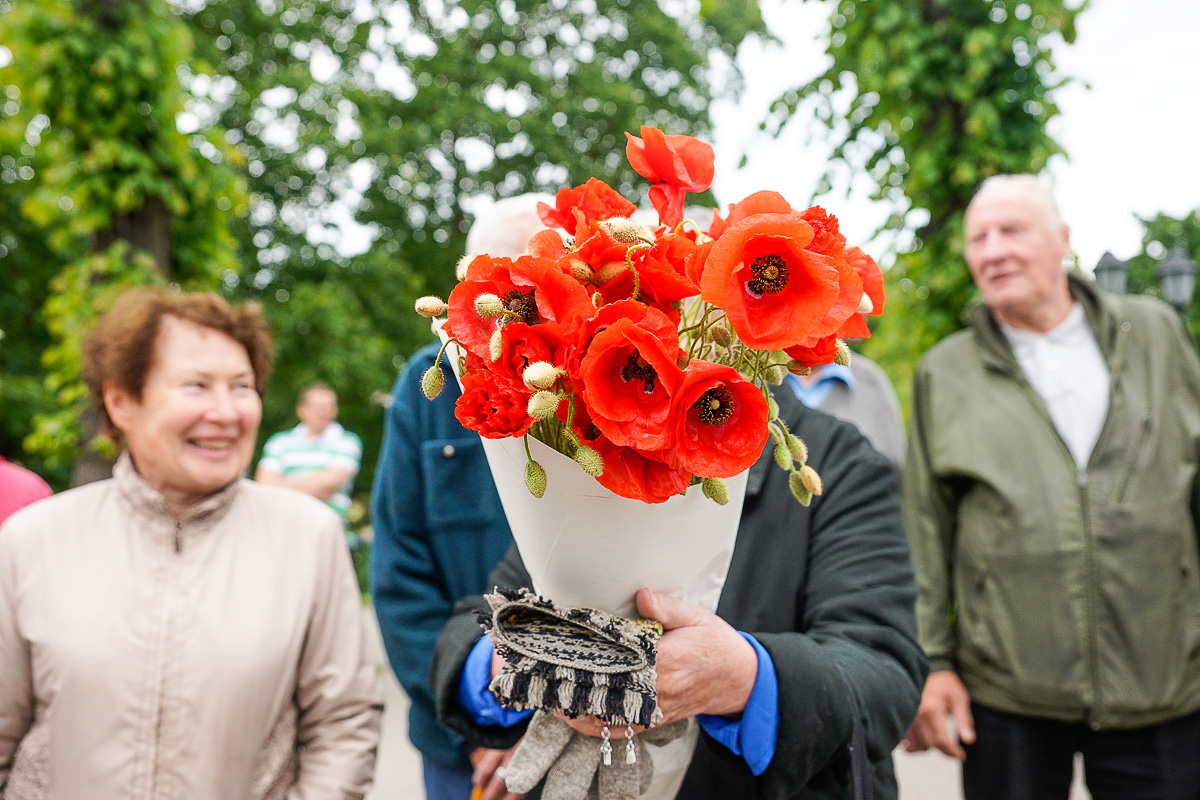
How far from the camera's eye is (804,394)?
2768 mm

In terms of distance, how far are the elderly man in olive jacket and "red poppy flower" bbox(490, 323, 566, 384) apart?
197 cm

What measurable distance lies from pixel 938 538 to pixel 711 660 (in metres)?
1.74

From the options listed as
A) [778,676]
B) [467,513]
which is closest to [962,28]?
[467,513]

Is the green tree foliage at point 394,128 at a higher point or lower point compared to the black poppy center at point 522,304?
higher

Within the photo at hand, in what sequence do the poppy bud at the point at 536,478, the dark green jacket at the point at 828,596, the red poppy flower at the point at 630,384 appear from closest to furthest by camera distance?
the red poppy flower at the point at 630,384 → the poppy bud at the point at 536,478 → the dark green jacket at the point at 828,596

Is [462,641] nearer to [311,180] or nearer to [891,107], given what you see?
[891,107]

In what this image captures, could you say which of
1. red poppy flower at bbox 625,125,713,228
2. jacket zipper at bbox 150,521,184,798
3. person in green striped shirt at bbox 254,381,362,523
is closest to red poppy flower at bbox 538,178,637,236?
red poppy flower at bbox 625,125,713,228

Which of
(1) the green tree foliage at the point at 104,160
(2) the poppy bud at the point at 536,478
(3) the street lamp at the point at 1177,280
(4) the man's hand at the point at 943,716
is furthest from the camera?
(3) the street lamp at the point at 1177,280

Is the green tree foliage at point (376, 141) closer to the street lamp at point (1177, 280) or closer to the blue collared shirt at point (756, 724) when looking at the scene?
the street lamp at point (1177, 280)

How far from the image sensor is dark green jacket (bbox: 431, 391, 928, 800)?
1.27 meters

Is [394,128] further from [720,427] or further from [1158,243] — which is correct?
[1158,243]

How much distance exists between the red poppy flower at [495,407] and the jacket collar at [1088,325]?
2142 mm

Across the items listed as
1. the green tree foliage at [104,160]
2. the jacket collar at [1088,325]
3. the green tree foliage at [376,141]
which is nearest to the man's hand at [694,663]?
the jacket collar at [1088,325]

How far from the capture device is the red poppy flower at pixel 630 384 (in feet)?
2.65
